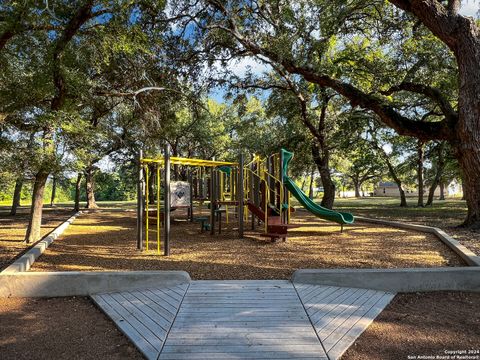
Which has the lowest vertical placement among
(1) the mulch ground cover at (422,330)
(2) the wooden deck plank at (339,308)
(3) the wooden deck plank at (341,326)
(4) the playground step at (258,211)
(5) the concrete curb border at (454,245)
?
(1) the mulch ground cover at (422,330)

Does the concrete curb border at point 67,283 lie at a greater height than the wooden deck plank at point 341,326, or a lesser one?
greater

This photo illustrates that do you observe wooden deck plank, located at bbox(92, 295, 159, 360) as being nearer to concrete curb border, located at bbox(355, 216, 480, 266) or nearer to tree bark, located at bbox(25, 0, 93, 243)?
tree bark, located at bbox(25, 0, 93, 243)

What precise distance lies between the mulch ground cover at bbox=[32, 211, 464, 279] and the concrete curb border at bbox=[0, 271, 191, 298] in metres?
1.07

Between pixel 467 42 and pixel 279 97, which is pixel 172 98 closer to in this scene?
pixel 279 97

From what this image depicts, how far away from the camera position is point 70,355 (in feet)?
10.7

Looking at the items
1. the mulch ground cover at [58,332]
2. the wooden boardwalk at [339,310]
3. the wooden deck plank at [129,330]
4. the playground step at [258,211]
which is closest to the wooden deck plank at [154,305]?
the wooden deck plank at [129,330]

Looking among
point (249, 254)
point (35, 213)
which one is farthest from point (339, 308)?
point (35, 213)

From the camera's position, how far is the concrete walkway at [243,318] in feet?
10.7

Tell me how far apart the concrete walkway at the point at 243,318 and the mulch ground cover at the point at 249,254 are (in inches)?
36.2

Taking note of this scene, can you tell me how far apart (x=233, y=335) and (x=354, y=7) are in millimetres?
11724

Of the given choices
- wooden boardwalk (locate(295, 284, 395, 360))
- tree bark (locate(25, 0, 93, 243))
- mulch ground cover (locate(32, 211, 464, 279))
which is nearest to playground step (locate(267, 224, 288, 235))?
mulch ground cover (locate(32, 211, 464, 279))

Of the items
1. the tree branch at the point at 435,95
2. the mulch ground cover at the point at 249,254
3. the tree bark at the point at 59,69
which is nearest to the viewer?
the mulch ground cover at the point at 249,254

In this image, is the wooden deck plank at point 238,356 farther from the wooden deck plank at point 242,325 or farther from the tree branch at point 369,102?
the tree branch at point 369,102

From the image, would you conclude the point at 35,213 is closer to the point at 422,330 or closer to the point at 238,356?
the point at 238,356
